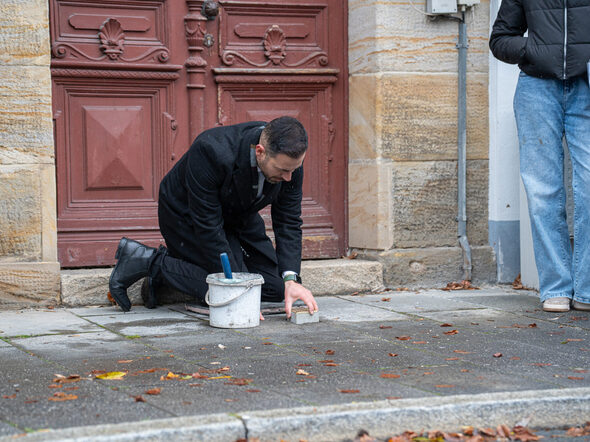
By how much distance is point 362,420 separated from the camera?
11.8ft

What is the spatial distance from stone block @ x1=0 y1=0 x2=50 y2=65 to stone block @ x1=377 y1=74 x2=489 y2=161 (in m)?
2.35

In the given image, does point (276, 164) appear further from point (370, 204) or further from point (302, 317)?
point (370, 204)

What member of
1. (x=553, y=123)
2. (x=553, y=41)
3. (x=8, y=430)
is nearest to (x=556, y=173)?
(x=553, y=123)

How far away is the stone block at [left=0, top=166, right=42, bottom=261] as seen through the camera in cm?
607

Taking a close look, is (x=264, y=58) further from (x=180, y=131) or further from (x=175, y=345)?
(x=175, y=345)

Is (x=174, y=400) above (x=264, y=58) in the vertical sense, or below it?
below

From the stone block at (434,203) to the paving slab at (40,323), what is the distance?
2466mm

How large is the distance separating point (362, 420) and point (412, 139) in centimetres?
371

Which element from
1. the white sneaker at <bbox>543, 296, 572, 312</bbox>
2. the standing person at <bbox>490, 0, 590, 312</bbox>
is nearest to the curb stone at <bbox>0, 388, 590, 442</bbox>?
the white sneaker at <bbox>543, 296, 572, 312</bbox>

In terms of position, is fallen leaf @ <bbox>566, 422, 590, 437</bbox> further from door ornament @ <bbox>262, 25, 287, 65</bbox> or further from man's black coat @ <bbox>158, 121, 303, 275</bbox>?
door ornament @ <bbox>262, 25, 287, 65</bbox>

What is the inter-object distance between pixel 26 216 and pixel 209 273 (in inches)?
49.3

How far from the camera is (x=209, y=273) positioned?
233 inches

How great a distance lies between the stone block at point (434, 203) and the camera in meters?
7.02

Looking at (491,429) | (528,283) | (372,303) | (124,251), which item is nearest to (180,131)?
(124,251)
